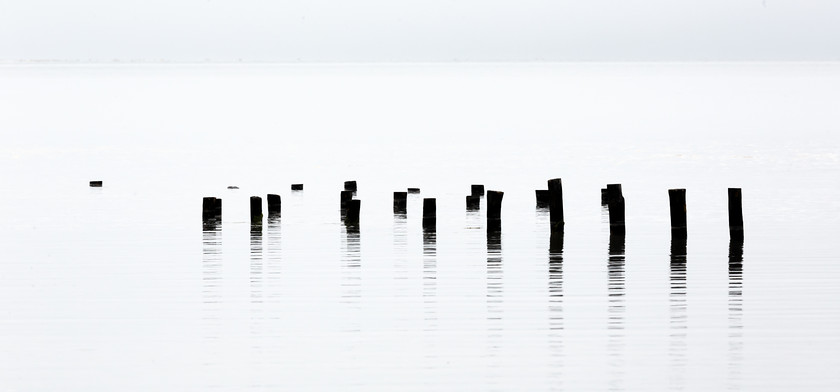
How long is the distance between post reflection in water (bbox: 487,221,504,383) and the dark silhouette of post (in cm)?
4

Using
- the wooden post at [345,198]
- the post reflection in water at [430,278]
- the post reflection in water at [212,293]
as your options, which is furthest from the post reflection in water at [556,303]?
the wooden post at [345,198]

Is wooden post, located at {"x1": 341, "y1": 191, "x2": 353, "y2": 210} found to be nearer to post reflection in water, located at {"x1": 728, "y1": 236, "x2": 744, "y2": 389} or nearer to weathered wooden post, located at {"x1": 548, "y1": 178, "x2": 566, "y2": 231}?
weathered wooden post, located at {"x1": 548, "y1": 178, "x2": 566, "y2": 231}

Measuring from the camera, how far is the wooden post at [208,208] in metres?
25.0

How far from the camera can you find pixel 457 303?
17.6 meters

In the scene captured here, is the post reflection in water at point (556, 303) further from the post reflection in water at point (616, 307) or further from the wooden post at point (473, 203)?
the wooden post at point (473, 203)

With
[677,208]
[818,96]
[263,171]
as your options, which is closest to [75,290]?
[677,208]

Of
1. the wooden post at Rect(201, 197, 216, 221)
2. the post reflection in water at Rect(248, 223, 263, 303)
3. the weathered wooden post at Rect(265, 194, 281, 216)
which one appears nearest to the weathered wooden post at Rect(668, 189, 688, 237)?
the post reflection in water at Rect(248, 223, 263, 303)

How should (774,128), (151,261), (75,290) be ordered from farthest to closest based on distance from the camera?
(774,128) < (151,261) < (75,290)

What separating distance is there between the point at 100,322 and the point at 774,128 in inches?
2276

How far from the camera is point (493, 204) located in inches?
909

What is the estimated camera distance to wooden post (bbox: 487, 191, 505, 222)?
75.4 feet

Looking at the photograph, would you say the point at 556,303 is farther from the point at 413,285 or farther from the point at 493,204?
the point at 493,204

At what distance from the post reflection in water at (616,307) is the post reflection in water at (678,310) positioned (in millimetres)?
559

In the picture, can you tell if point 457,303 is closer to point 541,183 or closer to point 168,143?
point 541,183
